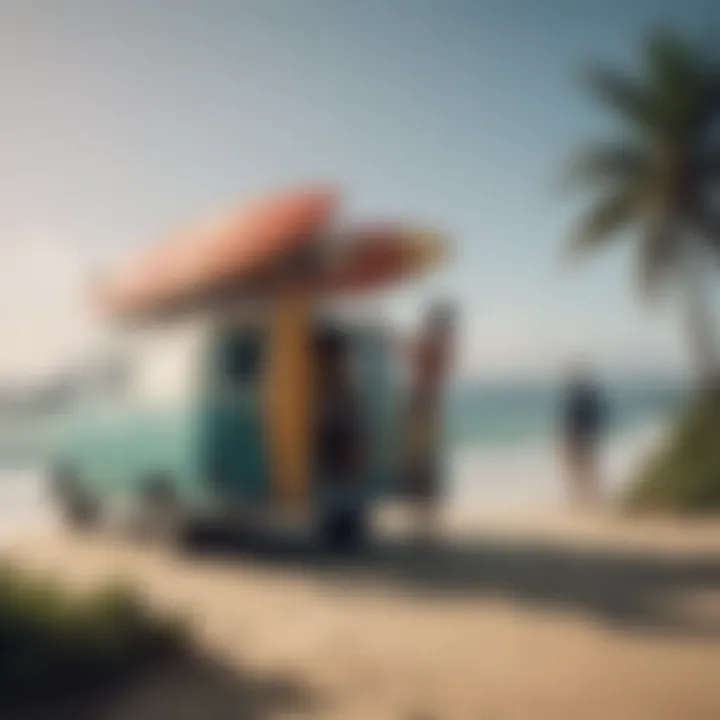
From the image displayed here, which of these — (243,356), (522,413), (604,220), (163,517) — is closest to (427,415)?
(522,413)

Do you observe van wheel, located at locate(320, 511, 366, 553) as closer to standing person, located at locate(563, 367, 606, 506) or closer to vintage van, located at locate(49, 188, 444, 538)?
vintage van, located at locate(49, 188, 444, 538)

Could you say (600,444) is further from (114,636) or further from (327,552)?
(114,636)

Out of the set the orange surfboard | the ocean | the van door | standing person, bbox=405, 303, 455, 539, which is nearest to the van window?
the van door

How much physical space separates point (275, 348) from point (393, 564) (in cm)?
79

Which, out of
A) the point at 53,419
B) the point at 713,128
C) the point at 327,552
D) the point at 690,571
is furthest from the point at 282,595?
the point at 713,128

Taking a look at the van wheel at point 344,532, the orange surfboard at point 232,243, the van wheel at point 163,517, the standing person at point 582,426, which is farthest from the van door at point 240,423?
the standing person at point 582,426

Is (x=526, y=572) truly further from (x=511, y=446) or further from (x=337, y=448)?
(x=337, y=448)

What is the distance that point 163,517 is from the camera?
3113mm

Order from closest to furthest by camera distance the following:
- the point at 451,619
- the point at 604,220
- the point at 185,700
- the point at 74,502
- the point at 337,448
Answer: the point at 185,700, the point at 451,619, the point at 604,220, the point at 74,502, the point at 337,448

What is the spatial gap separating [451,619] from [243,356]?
1.11m

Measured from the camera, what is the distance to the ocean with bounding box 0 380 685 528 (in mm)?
2643

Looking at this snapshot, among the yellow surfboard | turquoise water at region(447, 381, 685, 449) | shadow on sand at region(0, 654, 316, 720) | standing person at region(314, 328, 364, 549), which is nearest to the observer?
shadow on sand at region(0, 654, 316, 720)

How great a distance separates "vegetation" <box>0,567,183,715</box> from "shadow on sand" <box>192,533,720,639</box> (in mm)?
634

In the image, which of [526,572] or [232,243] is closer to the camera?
[232,243]
